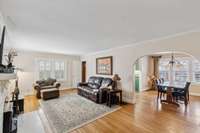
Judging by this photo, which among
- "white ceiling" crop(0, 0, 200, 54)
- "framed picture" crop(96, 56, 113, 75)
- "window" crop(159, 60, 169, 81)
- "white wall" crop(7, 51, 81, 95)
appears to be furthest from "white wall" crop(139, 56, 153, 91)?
"white ceiling" crop(0, 0, 200, 54)

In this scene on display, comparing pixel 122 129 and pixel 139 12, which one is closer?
pixel 139 12

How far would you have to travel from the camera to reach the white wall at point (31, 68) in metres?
6.03

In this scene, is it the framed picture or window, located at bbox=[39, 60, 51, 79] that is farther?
window, located at bbox=[39, 60, 51, 79]

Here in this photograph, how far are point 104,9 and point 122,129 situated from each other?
2634mm

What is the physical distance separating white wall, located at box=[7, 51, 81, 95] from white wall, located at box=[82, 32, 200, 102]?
2.01m

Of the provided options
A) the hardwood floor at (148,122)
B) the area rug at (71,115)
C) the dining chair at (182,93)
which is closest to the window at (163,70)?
the dining chair at (182,93)

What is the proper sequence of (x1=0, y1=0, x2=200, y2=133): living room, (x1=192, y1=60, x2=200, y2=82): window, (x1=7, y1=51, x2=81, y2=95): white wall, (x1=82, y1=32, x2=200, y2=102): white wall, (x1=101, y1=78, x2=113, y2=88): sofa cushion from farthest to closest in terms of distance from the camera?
1. (x1=192, y1=60, x2=200, y2=82): window
2. (x1=7, y1=51, x2=81, y2=95): white wall
3. (x1=101, y1=78, x2=113, y2=88): sofa cushion
4. (x1=82, y1=32, x2=200, y2=102): white wall
5. (x1=0, y1=0, x2=200, y2=133): living room

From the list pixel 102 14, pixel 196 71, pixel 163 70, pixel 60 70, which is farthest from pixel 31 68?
pixel 196 71

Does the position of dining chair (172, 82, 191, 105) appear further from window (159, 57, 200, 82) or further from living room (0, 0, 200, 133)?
window (159, 57, 200, 82)

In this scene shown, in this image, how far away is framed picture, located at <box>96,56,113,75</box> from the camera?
5.80m

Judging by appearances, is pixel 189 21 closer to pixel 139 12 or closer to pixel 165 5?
pixel 165 5

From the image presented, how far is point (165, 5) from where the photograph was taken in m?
1.81

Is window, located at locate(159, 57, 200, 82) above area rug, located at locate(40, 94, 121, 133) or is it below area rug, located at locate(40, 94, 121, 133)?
above

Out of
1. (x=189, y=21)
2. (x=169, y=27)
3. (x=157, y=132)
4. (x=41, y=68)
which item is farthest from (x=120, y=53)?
(x=41, y=68)
